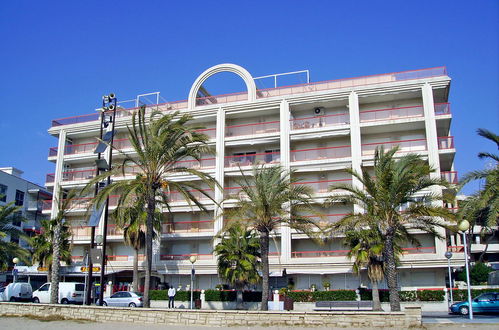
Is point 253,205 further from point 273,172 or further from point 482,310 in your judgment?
point 482,310

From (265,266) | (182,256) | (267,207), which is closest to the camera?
(267,207)

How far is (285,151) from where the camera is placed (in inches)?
1565

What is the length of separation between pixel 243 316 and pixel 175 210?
1007 inches

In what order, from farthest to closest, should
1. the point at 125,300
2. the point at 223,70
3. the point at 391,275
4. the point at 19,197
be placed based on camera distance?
the point at 19,197
the point at 223,70
the point at 125,300
the point at 391,275

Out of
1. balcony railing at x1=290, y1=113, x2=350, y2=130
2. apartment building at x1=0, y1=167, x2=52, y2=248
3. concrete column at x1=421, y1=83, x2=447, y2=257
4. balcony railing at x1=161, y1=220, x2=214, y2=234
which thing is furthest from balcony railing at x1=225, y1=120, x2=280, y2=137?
apartment building at x1=0, y1=167, x2=52, y2=248

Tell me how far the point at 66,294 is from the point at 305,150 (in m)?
21.8

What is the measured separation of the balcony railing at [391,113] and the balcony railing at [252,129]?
7617 mm

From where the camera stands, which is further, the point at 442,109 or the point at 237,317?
the point at 442,109

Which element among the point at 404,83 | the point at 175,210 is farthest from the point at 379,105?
the point at 175,210

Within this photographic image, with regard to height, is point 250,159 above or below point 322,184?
above

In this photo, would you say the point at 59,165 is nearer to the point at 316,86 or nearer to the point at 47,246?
the point at 47,246

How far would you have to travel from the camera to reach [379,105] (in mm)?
40344

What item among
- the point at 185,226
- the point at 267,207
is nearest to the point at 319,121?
the point at 185,226

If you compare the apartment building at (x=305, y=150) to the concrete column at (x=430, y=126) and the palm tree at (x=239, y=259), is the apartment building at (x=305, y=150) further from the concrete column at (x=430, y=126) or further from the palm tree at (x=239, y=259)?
the palm tree at (x=239, y=259)
